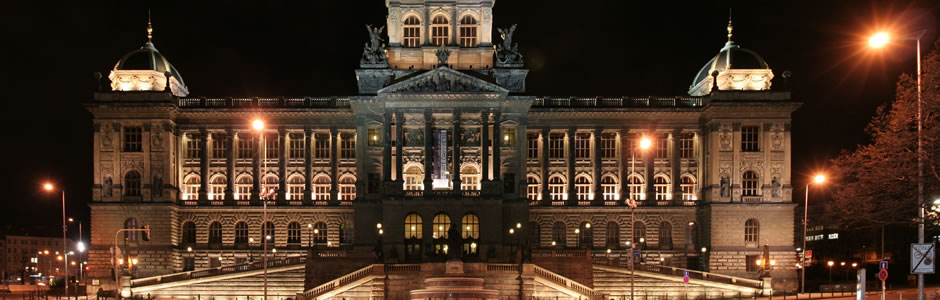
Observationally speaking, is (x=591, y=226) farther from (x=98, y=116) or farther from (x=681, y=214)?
(x=98, y=116)

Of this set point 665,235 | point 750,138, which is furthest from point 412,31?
point 750,138

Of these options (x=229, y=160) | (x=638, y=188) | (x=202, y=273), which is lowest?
(x=202, y=273)

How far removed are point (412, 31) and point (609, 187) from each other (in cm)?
2388

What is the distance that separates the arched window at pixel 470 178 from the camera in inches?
3561

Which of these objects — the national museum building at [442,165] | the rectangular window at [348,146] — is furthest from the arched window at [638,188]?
the rectangular window at [348,146]

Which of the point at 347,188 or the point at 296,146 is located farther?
the point at 296,146

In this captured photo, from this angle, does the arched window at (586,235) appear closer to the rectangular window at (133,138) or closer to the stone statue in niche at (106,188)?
the rectangular window at (133,138)

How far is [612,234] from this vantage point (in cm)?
9344

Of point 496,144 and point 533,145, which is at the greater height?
point 496,144

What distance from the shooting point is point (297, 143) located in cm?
9494

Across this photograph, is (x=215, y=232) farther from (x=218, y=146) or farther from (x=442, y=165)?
(x=442, y=165)

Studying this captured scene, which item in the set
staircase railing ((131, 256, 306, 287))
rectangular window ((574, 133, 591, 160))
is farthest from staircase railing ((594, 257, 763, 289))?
staircase railing ((131, 256, 306, 287))

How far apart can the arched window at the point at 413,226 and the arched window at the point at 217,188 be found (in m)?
19.3

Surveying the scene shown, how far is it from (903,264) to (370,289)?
154 ft
